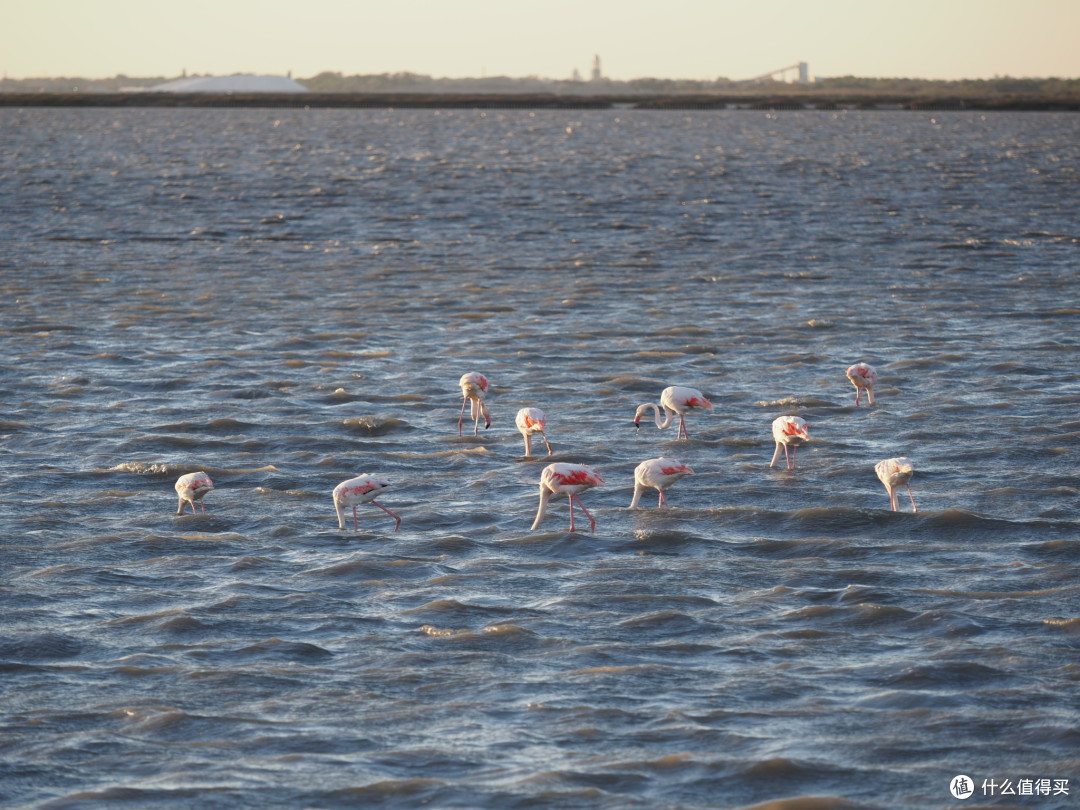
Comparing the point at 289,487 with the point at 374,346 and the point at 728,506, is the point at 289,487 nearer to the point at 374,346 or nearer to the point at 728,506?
the point at 728,506

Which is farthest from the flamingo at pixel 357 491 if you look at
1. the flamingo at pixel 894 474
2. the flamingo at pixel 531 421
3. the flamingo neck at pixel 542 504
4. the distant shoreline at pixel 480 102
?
the distant shoreline at pixel 480 102

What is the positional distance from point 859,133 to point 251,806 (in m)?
103

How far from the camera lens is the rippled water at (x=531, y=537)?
9.16 metres

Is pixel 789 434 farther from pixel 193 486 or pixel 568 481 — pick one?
pixel 193 486

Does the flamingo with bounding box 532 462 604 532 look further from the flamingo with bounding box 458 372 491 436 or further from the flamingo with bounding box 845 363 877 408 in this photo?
the flamingo with bounding box 845 363 877 408

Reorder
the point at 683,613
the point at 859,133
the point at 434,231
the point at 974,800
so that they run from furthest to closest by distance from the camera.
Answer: the point at 859,133 < the point at 434,231 < the point at 683,613 < the point at 974,800

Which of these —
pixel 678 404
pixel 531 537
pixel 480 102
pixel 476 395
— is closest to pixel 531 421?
pixel 476 395

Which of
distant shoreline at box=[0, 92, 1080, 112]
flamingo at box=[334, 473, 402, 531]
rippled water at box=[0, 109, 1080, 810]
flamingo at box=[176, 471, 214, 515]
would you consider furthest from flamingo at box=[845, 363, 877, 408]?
distant shoreline at box=[0, 92, 1080, 112]

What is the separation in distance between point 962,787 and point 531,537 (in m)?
5.82

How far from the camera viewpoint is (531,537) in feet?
44.9

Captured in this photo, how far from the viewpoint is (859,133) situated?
10594 cm

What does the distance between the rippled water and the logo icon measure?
5 cm

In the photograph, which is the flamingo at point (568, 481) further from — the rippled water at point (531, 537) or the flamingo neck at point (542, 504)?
the rippled water at point (531, 537)

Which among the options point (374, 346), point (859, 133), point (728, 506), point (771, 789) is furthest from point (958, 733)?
point (859, 133)
